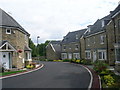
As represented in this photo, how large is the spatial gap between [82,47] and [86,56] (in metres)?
3.80

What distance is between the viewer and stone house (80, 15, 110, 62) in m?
29.6

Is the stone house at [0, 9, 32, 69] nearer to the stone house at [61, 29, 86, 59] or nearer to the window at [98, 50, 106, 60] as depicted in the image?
the window at [98, 50, 106, 60]

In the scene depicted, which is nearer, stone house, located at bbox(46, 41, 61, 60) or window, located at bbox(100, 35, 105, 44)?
window, located at bbox(100, 35, 105, 44)

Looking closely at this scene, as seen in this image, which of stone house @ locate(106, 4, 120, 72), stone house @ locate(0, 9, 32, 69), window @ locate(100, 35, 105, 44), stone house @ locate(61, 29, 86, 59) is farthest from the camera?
stone house @ locate(61, 29, 86, 59)

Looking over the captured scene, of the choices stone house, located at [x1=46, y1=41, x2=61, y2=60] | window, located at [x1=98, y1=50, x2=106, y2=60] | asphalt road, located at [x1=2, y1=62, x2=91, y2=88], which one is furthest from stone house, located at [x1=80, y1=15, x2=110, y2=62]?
stone house, located at [x1=46, y1=41, x2=61, y2=60]

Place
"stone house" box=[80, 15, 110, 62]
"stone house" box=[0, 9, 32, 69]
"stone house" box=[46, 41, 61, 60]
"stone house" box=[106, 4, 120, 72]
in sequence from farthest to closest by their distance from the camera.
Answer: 1. "stone house" box=[46, 41, 61, 60]
2. "stone house" box=[80, 15, 110, 62]
3. "stone house" box=[0, 9, 32, 69]
4. "stone house" box=[106, 4, 120, 72]

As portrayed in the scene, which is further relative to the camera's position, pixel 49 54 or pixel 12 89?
pixel 49 54

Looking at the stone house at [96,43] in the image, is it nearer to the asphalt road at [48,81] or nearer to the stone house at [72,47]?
the stone house at [72,47]

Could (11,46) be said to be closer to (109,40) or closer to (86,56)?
(109,40)

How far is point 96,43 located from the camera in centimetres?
3250

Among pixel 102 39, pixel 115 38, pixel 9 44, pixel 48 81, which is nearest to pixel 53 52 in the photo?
pixel 102 39

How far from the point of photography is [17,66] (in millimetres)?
23250

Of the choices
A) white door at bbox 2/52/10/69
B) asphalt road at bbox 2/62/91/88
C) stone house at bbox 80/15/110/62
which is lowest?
asphalt road at bbox 2/62/91/88

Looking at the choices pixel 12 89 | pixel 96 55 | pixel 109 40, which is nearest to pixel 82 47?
pixel 96 55
